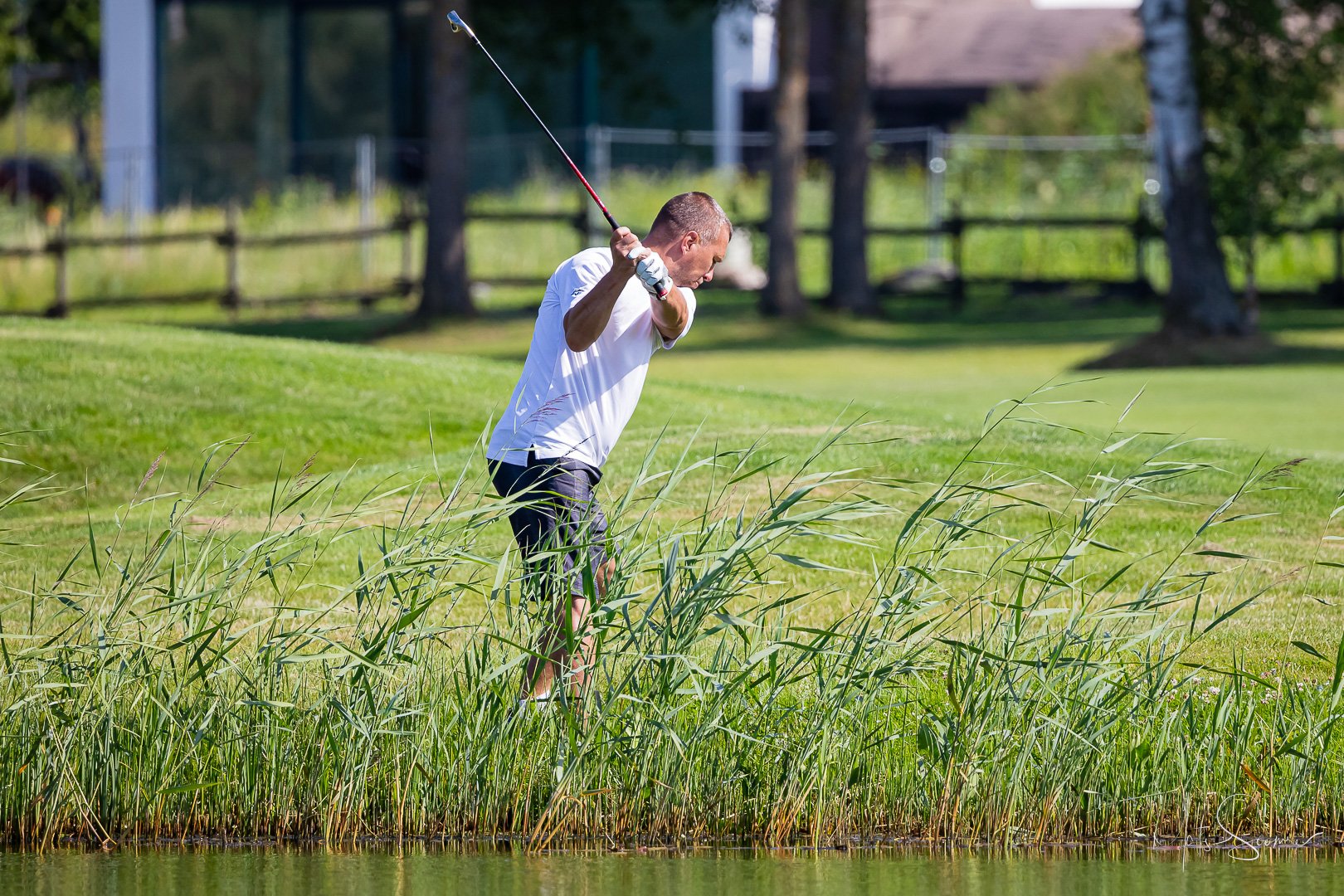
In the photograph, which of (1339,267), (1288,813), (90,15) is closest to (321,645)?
(1288,813)

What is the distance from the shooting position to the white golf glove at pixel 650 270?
18.0 ft

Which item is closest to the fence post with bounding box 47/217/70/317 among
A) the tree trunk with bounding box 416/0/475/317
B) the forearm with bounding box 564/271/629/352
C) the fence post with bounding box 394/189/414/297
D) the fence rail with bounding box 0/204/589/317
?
the fence rail with bounding box 0/204/589/317

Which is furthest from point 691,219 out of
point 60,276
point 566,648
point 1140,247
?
point 1140,247

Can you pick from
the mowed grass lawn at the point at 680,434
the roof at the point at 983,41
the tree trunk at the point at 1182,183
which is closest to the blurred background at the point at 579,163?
the tree trunk at the point at 1182,183

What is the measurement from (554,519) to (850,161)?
2063 cm

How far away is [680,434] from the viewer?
1149 centimetres

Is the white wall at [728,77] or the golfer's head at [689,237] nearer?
the golfer's head at [689,237]

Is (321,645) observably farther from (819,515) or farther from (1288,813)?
(1288,813)

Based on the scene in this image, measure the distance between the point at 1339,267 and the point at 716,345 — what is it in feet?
27.9

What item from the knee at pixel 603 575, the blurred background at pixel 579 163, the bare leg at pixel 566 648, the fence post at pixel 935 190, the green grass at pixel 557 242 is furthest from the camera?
the fence post at pixel 935 190

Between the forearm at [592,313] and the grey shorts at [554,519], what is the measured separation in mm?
385

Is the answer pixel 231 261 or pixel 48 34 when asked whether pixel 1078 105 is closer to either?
pixel 231 261

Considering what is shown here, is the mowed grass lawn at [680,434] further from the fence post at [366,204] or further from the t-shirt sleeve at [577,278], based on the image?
the fence post at [366,204]

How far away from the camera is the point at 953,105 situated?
147ft
